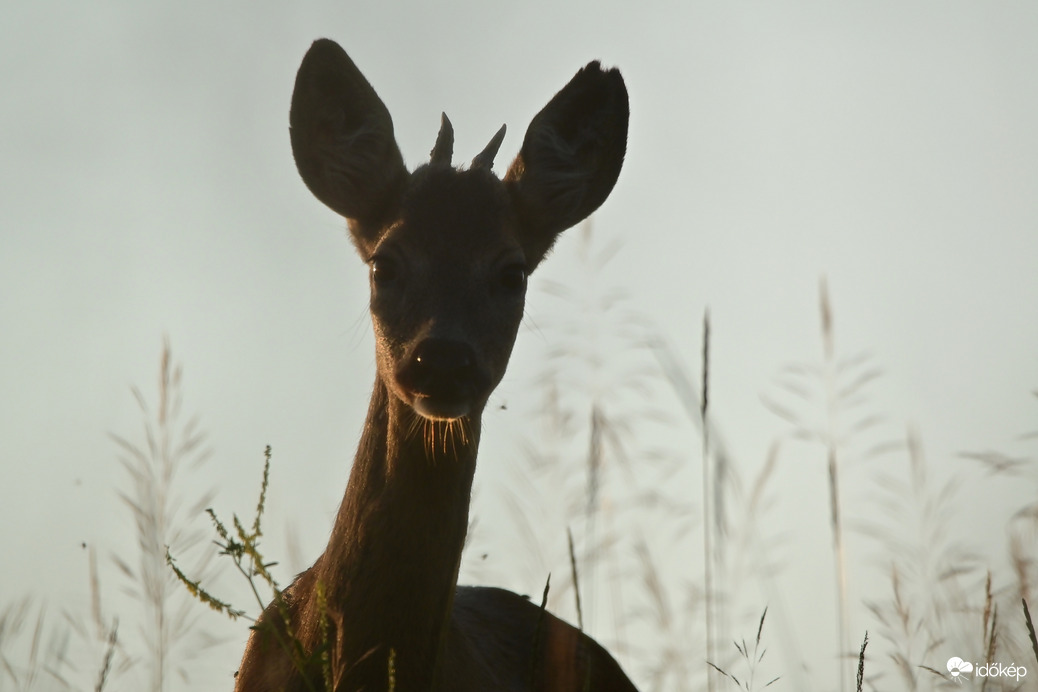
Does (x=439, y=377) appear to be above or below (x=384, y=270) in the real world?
below

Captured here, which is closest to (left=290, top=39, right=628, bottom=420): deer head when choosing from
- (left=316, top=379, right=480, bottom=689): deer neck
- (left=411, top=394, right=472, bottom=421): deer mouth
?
(left=411, top=394, right=472, bottom=421): deer mouth

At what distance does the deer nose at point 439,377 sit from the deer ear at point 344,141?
1239mm

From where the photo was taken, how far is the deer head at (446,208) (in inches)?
158

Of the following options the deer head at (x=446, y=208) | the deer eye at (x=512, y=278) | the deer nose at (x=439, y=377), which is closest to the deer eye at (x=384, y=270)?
the deer head at (x=446, y=208)

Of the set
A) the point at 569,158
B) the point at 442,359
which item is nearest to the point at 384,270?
the point at 442,359

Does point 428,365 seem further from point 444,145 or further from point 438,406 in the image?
point 444,145

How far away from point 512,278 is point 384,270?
0.48 meters

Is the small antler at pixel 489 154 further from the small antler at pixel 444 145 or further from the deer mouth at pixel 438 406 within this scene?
the deer mouth at pixel 438 406

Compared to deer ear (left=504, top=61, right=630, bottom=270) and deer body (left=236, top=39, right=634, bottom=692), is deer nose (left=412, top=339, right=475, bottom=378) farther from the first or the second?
deer ear (left=504, top=61, right=630, bottom=270)

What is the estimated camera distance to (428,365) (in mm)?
3816

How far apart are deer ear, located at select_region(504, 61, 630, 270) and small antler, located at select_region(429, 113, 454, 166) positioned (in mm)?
286

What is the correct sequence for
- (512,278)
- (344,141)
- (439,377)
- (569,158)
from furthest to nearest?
1. (569,158)
2. (344,141)
3. (512,278)
4. (439,377)

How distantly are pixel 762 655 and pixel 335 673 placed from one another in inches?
47.8

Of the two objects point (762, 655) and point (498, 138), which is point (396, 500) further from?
point (498, 138)
